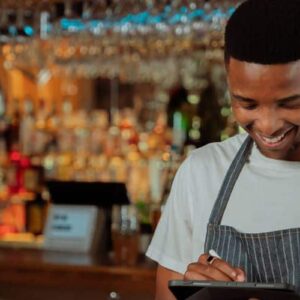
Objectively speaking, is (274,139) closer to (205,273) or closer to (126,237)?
(205,273)

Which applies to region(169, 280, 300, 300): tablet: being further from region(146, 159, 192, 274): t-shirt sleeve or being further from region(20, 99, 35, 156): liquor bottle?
region(20, 99, 35, 156): liquor bottle

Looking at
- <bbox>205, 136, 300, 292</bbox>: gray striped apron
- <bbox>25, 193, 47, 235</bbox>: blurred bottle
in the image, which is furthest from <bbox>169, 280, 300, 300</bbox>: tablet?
<bbox>25, 193, 47, 235</bbox>: blurred bottle

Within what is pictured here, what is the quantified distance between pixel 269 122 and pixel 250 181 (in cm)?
25

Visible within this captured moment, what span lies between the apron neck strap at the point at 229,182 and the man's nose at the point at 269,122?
207 millimetres

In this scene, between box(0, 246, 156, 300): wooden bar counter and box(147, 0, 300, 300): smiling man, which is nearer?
box(147, 0, 300, 300): smiling man

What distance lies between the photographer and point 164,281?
74.6 inches

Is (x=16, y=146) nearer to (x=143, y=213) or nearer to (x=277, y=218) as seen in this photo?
(x=143, y=213)

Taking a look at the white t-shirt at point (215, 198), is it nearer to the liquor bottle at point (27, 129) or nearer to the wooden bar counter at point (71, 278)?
the wooden bar counter at point (71, 278)

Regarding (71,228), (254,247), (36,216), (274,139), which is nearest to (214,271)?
(254,247)

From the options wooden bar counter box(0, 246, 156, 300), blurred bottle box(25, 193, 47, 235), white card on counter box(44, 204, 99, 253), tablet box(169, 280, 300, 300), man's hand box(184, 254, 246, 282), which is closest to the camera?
tablet box(169, 280, 300, 300)

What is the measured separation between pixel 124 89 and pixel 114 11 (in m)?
2.04

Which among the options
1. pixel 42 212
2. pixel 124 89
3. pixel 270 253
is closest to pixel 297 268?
pixel 270 253

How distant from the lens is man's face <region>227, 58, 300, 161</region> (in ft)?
5.17

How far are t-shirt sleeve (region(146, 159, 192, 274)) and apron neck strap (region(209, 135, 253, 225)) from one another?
78 millimetres
